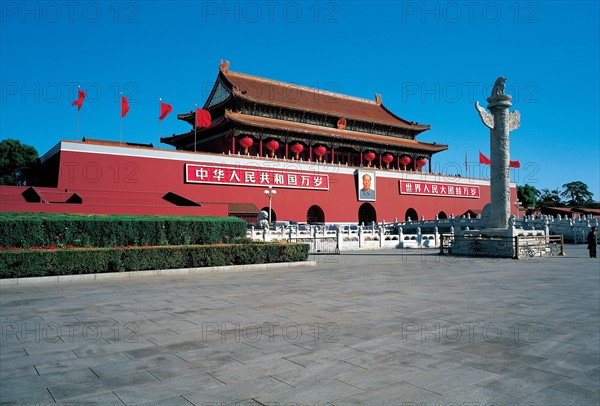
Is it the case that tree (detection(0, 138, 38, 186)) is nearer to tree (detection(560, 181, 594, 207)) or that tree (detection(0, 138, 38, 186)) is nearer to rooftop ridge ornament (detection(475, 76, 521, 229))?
rooftop ridge ornament (detection(475, 76, 521, 229))

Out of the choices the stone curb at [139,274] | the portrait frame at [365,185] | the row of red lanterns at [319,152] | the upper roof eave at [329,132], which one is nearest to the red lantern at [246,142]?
the row of red lanterns at [319,152]

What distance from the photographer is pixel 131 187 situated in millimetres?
21641

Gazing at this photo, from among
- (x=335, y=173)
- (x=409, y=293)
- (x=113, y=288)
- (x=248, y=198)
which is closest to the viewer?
(x=409, y=293)

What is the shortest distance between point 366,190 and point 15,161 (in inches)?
956

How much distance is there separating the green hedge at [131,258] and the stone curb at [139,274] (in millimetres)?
277

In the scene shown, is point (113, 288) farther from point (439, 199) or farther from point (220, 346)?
point (439, 199)

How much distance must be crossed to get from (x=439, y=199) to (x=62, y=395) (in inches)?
1378

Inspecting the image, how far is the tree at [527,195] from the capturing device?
194ft

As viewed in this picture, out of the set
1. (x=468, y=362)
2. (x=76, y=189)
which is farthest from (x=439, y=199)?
(x=468, y=362)

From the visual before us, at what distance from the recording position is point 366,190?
31.0 meters

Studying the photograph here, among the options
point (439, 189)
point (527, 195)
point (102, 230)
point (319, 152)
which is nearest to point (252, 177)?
point (319, 152)

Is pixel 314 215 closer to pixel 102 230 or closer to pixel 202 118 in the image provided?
pixel 202 118

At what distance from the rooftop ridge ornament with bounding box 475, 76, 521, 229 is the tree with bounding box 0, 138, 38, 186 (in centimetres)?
2808

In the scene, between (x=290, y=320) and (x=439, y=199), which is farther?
(x=439, y=199)
